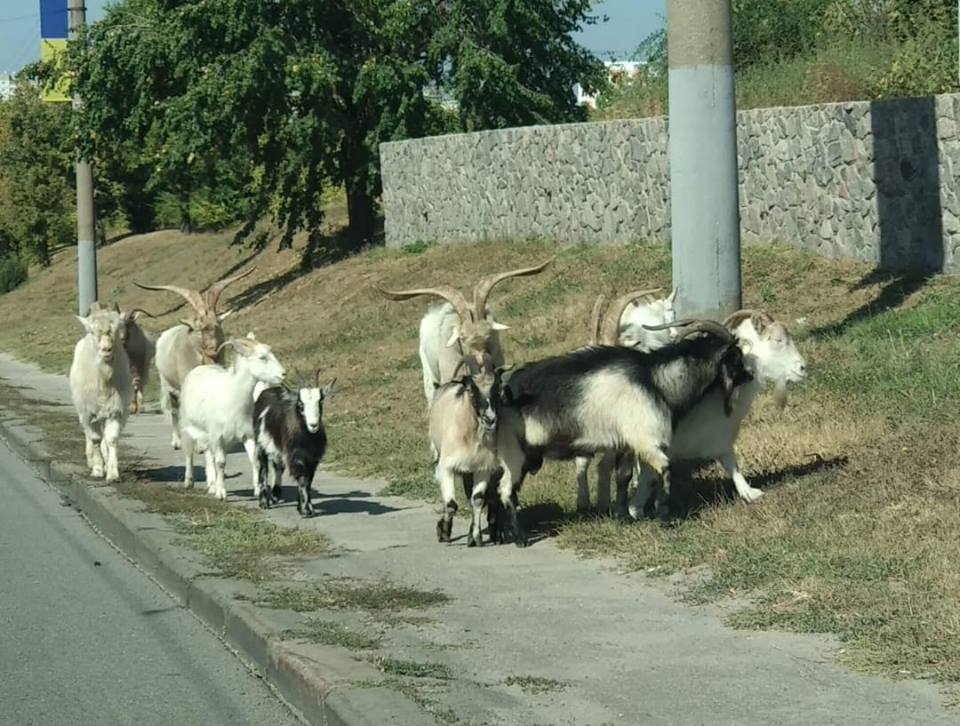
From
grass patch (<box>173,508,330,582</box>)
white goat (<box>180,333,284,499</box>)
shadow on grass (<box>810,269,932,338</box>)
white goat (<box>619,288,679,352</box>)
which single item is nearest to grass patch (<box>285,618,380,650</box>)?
grass patch (<box>173,508,330,582</box>)

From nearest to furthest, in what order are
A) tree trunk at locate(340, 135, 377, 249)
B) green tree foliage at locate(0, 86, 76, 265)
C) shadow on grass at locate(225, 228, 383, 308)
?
tree trunk at locate(340, 135, 377, 249)
shadow on grass at locate(225, 228, 383, 308)
green tree foliage at locate(0, 86, 76, 265)

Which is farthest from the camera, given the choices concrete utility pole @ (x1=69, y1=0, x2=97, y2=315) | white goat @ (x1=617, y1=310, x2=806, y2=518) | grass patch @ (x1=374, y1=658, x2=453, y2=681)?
concrete utility pole @ (x1=69, y1=0, x2=97, y2=315)

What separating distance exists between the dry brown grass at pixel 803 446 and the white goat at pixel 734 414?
30 centimetres

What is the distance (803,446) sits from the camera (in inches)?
516

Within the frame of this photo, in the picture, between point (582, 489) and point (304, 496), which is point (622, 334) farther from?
point (304, 496)

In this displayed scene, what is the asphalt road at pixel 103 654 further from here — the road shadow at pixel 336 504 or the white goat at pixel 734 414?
the white goat at pixel 734 414

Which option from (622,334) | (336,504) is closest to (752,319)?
(622,334)

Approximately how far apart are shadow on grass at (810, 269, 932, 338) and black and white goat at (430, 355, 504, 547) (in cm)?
704

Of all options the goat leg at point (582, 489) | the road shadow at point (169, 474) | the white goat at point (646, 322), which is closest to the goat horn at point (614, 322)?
the white goat at point (646, 322)

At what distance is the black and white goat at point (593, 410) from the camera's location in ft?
36.6

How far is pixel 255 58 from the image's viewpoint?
3606 centimetres

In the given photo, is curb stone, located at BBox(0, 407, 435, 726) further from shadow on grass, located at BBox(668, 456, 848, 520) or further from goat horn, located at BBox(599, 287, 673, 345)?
goat horn, located at BBox(599, 287, 673, 345)

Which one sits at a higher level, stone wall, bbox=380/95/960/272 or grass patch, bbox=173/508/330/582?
stone wall, bbox=380/95/960/272

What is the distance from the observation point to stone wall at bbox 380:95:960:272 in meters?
20.1
